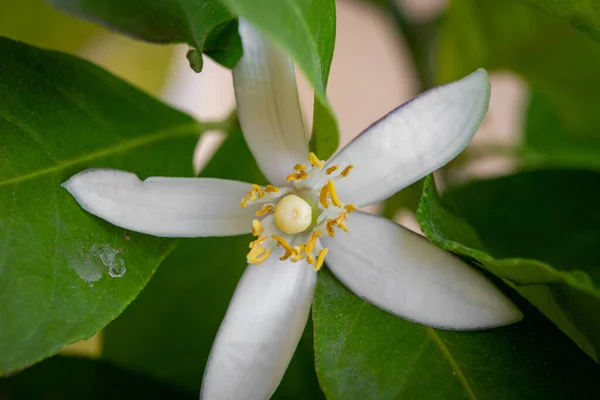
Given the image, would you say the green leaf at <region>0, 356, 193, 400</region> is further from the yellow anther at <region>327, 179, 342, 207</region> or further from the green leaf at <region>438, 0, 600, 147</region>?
the green leaf at <region>438, 0, 600, 147</region>

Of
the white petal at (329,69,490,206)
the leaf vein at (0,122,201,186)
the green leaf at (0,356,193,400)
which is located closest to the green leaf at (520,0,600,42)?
the white petal at (329,69,490,206)

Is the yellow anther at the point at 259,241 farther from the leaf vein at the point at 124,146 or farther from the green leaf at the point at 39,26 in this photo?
the green leaf at the point at 39,26

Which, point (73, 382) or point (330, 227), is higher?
point (330, 227)

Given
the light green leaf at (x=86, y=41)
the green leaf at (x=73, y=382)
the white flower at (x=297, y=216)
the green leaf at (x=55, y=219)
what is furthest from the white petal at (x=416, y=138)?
the light green leaf at (x=86, y=41)

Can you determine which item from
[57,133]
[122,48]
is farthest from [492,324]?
[122,48]

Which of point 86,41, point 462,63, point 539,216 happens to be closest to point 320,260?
point 539,216

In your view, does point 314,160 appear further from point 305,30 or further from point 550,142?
point 550,142
